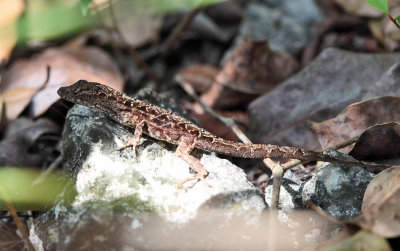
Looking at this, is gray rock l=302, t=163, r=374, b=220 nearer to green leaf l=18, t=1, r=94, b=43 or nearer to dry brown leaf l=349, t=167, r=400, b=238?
dry brown leaf l=349, t=167, r=400, b=238

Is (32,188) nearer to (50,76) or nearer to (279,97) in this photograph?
(50,76)

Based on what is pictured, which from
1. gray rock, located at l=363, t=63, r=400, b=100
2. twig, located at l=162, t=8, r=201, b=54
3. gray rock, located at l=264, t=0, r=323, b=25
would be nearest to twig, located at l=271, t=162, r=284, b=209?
gray rock, located at l=363, t=63, r=400, b=100

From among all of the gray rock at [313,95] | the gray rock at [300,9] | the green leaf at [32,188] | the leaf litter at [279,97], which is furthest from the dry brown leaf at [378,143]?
the gray rock at [300,9]

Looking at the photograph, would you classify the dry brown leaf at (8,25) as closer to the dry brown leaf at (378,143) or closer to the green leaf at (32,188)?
the green leaf at (32,188)

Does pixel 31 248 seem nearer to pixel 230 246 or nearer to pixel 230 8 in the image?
pixel 230 246

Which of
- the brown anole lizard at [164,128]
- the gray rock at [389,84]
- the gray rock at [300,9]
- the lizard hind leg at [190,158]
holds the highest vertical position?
the gray rock at [300,9]

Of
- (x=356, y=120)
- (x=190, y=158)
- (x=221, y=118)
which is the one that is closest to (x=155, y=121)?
(x=190, y=158)
